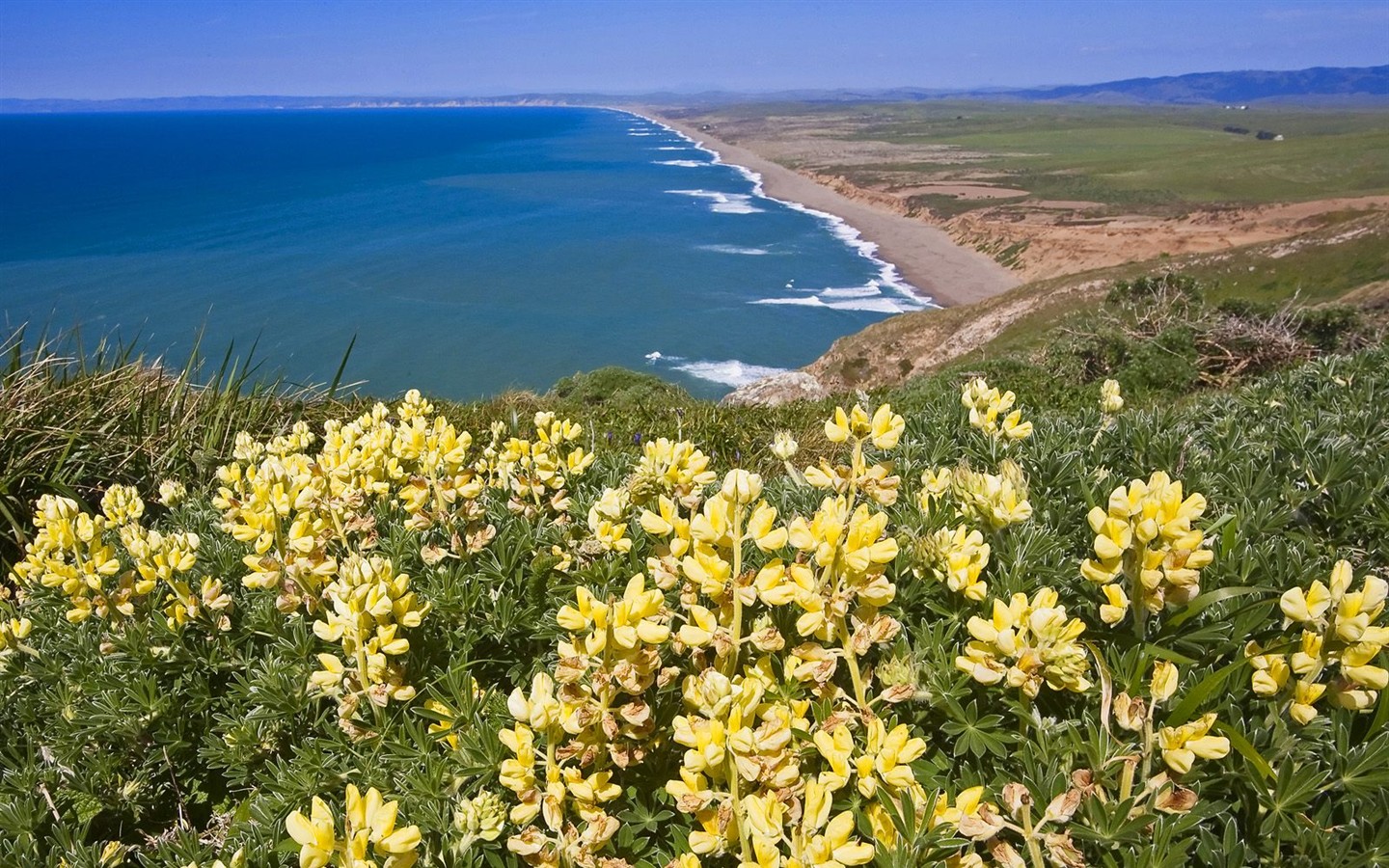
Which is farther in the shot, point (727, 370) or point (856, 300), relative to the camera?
point (856, 300)

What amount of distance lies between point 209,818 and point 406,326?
43738mm

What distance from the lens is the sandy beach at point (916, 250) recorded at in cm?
5009

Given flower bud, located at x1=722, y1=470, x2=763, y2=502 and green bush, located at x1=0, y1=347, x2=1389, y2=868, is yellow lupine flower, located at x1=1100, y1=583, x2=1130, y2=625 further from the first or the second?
flower bud, located at x1=722, y1=470, x2=763, y2=502

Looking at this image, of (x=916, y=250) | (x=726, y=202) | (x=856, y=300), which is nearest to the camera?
(x=856, y=300)

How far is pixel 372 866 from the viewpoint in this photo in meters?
1.20

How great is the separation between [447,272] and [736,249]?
22.3 metres

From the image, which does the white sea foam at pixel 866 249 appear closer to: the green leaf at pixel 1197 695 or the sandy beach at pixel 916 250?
the sandy beach at pixel 916 250

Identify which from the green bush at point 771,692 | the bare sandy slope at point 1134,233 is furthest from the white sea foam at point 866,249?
the green bush at point 771,692

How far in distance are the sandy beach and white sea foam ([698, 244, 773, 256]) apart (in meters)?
9.20

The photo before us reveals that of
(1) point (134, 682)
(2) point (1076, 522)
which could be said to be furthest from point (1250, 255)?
(1) point (134, 682)

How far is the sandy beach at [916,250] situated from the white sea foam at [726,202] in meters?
4.41

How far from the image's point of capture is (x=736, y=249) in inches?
2450

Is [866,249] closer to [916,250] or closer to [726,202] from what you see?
[916,250]

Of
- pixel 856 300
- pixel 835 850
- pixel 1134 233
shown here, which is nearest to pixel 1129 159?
pixel 1134 233
